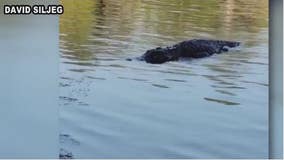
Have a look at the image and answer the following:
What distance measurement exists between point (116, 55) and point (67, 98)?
1.33 ft

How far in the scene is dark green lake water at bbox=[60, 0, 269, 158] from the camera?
2711 millimetres

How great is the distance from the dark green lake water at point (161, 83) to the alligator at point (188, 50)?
4 centimetres

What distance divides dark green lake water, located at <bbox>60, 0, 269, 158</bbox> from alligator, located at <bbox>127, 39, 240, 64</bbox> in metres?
0.04

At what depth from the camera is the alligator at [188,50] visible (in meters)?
2.78

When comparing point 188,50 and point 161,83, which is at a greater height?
point 188,50

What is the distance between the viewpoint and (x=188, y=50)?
9.20 ft

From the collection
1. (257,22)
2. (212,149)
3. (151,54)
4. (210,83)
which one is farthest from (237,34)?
(212,149)

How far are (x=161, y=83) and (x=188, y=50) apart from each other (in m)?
0.27

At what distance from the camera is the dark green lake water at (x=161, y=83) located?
2711 mm

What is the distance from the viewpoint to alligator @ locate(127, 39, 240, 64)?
2783 mm

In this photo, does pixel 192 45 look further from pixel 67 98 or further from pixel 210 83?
pixel 67 98

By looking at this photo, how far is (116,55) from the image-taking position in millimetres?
2816

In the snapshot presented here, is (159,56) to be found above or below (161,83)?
above

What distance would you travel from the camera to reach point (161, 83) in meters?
2.75
